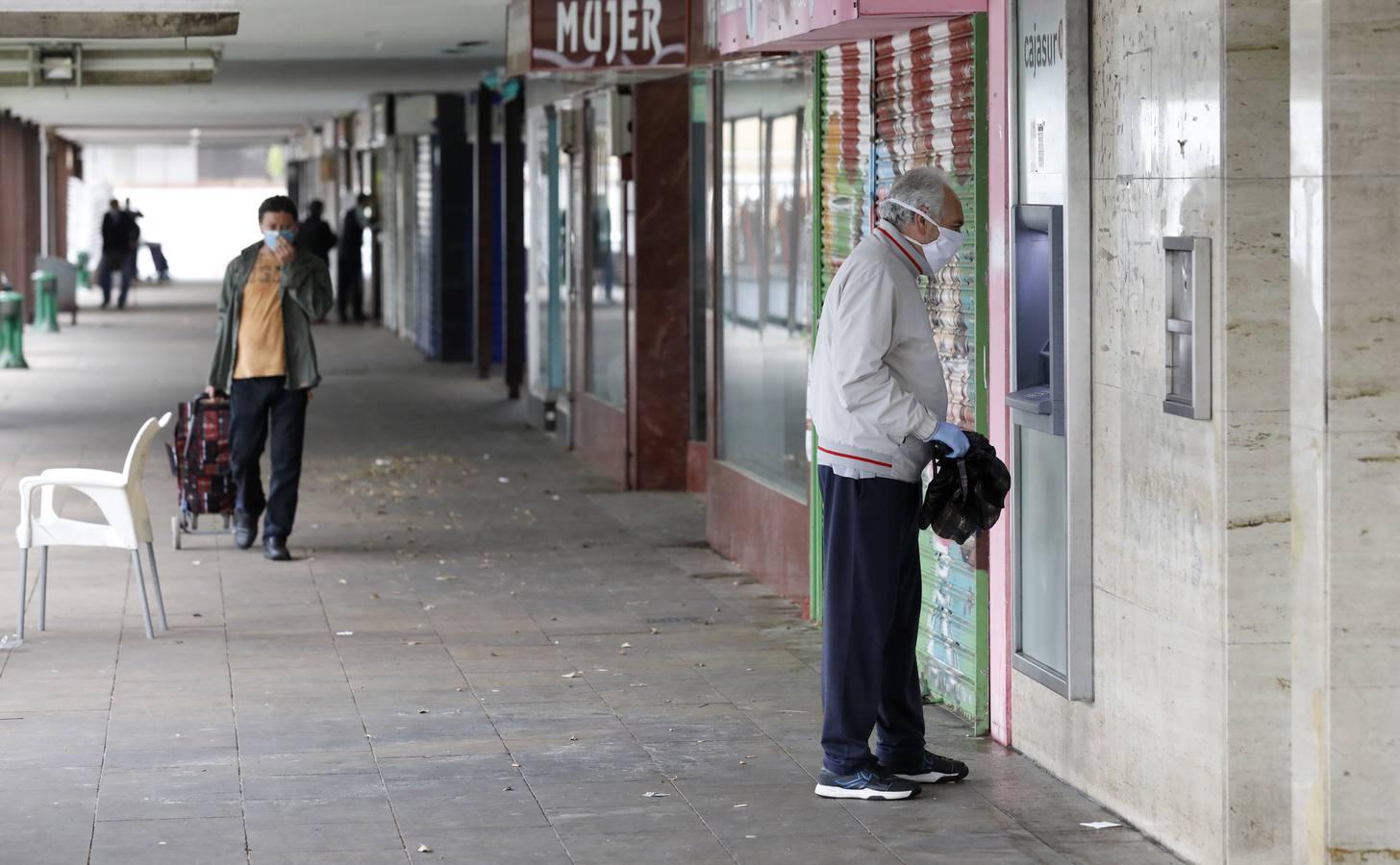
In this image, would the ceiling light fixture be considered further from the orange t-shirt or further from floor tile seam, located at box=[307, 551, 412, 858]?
floor tile seam, located at box=[307, 551, 412, 858]

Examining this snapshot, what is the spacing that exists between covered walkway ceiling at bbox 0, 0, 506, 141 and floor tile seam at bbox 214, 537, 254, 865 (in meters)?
3.98

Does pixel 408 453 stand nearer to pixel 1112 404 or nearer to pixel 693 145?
pixel 693 145

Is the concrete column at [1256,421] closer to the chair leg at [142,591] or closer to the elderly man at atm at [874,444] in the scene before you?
the elderly man at atm at [874,444]

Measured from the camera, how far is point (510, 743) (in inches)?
245

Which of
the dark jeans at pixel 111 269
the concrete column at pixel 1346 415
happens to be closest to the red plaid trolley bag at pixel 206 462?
the concrete column at pixel 1346 415

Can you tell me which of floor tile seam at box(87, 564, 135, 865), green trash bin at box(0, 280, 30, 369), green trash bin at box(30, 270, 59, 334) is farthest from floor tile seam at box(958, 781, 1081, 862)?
green trash bin at box(30, 270, 59, 334)

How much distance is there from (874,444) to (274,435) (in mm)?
4993

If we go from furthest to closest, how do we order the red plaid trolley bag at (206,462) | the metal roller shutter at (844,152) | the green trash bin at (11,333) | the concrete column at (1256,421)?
the green trash bin at (11,333) → the red plaid trolley bag at (206,462) → the metal roller shutter at (844,152) → the concrete column at (1256,421)

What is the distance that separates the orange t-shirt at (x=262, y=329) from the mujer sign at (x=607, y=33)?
63.2 inches

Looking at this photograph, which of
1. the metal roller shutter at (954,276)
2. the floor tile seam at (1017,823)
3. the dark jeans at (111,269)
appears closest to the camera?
the floor tile seam at (1017,823)

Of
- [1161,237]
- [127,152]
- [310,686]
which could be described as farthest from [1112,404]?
[127,152]

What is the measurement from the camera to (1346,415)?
Result: 4.28 meters

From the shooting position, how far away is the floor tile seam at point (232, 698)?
5.38m

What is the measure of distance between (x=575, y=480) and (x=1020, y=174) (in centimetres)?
711
